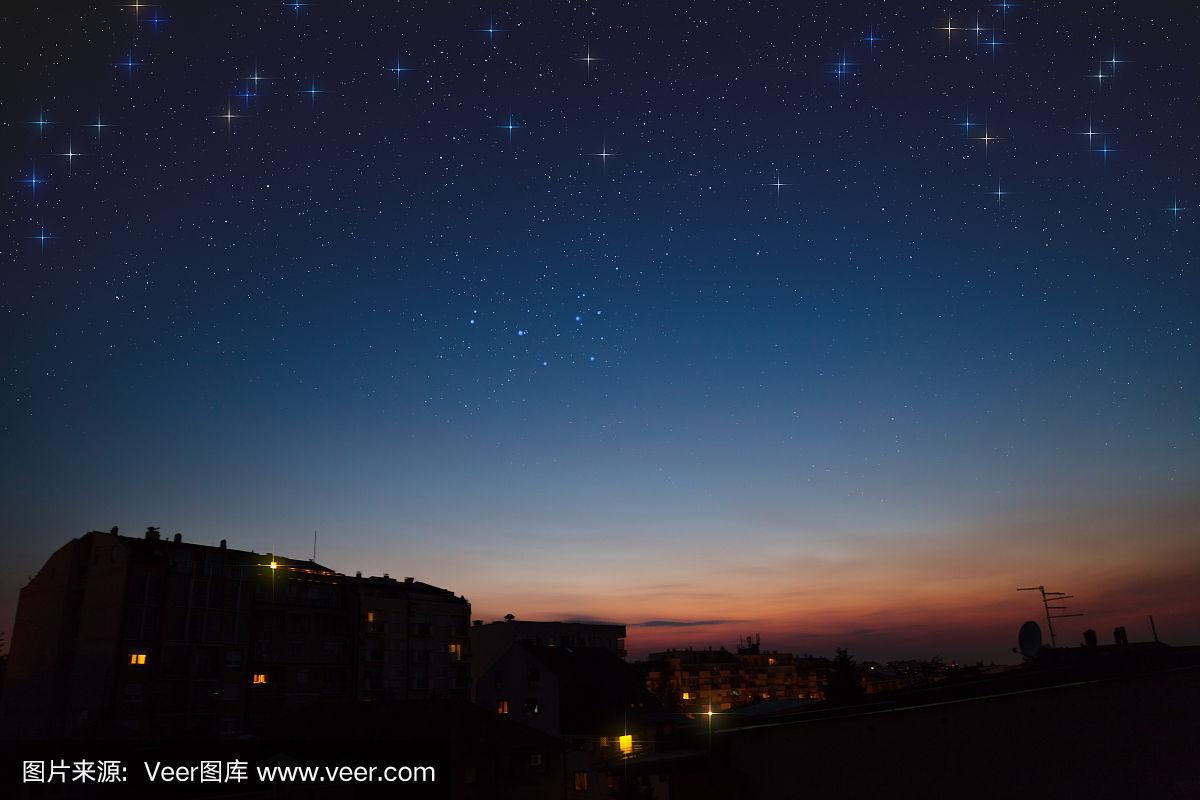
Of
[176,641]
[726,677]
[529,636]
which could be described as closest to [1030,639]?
[176,641]

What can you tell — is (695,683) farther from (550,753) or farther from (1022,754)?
(1022,754)

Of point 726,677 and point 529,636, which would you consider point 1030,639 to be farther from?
point 726,677

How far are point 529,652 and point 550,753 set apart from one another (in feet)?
53.5

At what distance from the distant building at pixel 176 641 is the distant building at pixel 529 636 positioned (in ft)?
99.8

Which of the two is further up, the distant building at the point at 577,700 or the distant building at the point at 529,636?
the distant building at the point at 529,636

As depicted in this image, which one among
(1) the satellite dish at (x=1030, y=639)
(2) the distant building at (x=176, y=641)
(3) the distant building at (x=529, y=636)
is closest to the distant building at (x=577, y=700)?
(2) the distant building at (x=176, y=641)

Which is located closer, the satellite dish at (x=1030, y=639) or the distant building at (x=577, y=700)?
the satellite dish at (x=1030, y=639)

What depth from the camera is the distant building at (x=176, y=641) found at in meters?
60.2

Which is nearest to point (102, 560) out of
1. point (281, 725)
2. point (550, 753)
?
point (281, 725)

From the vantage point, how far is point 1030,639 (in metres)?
29.5

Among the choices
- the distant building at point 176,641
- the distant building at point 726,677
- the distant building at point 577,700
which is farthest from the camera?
the distant building at point 726,677

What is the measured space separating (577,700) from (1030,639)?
135 feet

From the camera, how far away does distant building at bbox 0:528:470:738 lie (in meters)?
60.2

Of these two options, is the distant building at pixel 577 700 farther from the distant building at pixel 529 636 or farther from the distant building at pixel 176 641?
the distant building at pixel 529 636
